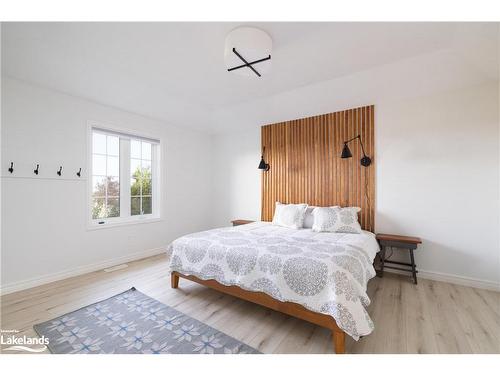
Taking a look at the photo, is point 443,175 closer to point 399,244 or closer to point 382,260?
point 399,244

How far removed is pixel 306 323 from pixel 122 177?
325cm

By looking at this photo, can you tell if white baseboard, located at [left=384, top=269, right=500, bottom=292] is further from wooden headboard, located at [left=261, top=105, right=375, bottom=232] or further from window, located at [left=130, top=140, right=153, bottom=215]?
window, located at [left=130, top=140, right=153, bottom=215]

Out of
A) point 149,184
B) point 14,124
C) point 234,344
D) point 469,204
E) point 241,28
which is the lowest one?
point 234,344

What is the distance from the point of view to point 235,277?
2.03 metres

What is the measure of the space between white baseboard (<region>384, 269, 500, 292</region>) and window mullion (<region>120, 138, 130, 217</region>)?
13.3ft

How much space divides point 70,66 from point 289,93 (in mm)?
2553

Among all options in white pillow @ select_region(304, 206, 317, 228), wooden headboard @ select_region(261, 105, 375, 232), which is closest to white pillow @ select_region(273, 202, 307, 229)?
white pillow @ select_region(304, 206, 317, 228)

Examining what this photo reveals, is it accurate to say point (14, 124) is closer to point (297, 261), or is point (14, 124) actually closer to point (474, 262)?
point (297, 261)

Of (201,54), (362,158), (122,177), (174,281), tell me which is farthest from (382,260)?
(122,177)

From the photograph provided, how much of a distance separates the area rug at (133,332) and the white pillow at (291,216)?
5.94 feet

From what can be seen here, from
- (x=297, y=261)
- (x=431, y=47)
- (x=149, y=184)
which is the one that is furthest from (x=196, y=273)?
(x=431, y=47)

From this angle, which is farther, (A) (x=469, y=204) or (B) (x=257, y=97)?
(B) (x=257, y=97)

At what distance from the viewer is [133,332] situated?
1.72 m

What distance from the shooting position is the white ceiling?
5.98ft
